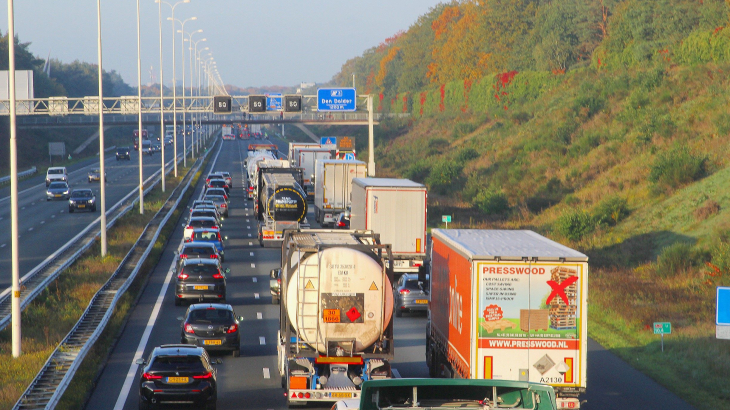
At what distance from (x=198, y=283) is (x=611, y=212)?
2442 centimetres

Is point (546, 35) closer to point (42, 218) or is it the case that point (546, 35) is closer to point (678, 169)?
point (678, 169)

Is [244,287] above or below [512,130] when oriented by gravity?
below

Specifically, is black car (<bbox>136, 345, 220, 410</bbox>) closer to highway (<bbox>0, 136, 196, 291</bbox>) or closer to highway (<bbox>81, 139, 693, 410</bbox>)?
highway (<bbox>81, 139, 693, 410</bbox>)

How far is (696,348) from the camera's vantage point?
22.1m

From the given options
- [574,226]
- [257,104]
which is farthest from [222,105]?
[574,226]

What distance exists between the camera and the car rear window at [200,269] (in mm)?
29438

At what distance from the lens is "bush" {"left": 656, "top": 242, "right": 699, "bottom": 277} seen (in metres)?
33.1

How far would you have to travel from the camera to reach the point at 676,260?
33.5 m

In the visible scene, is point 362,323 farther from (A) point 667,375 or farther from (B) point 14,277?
(B) point 14,277

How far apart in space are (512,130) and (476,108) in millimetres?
30791

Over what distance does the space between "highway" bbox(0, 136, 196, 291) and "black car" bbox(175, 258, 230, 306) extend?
6.54m

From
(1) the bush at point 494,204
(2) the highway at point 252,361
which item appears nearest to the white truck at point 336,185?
(1) the bush at point 494,204

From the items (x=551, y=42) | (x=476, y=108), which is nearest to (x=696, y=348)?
(x=551, y=42)

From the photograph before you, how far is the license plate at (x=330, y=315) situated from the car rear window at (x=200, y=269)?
13353 mm
